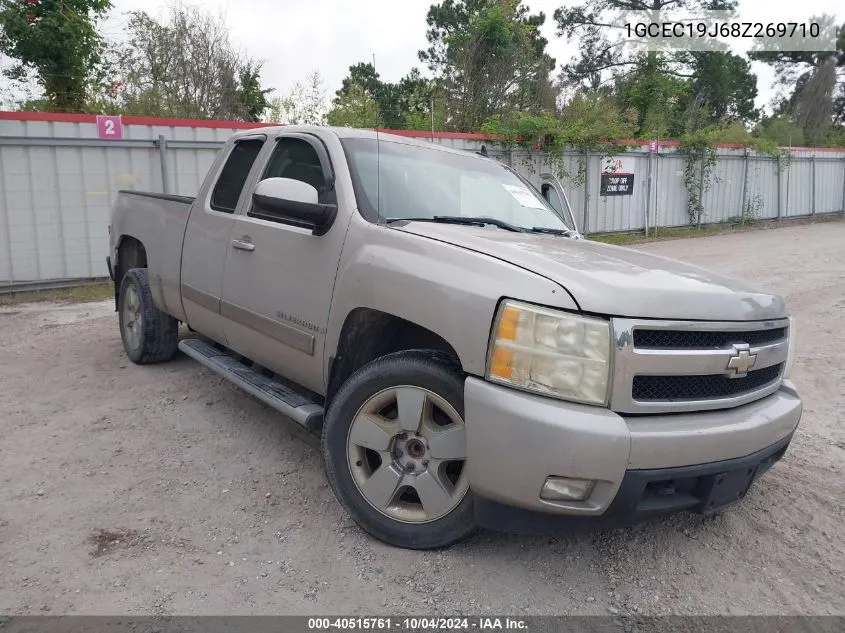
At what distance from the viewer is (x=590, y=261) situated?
2.79 metres

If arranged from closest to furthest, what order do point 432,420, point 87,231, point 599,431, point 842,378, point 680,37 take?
point 599,431
point 432,420
point 842,378
point 87,231
point 680,37

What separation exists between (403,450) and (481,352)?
2.13 ft

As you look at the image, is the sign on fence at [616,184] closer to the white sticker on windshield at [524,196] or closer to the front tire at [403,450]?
the white sticker on windshield at [524,196]

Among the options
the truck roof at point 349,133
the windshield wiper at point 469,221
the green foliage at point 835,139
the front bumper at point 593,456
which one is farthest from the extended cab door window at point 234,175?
the green foliage at point 835,139

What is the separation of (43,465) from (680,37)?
83.4 feet

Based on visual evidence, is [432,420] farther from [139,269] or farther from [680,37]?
[680,37]

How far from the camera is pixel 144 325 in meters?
5.27

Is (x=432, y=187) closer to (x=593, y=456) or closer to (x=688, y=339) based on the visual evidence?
(x=688, y=339)

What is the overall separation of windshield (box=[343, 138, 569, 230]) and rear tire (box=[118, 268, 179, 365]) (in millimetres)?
2522

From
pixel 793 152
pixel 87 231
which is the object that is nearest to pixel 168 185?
pixel 87 231

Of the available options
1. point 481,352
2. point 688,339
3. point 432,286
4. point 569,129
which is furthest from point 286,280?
point 569,129

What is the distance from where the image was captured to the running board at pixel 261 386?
3273 millimetres

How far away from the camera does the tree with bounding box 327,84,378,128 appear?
1580 cm

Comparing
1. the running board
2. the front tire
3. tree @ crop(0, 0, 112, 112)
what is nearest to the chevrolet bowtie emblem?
the front tire
